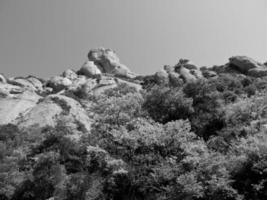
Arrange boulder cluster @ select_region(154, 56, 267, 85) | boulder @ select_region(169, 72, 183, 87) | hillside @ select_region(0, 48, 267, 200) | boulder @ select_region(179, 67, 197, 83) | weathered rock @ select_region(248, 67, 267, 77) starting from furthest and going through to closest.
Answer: boulder @ select_region(179, 67, 197, 83)
boulder cluster @ select_region(154, 56, 267, 85)
weathered rock @ select_region(248, 67, 267, 77)
boulder @ select_region(169, 72, 183, 87)
hillside @ select_region(0, 48, 267, 200)

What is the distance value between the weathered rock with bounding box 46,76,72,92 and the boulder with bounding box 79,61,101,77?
7384 millimetres

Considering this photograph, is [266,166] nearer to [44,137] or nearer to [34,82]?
[44,137]

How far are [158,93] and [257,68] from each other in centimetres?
3305

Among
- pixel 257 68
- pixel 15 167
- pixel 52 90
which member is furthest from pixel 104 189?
pixel 52 90

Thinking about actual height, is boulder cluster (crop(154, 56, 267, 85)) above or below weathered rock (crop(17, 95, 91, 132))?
above

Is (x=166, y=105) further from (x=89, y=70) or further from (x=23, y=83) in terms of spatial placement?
(x=23, y=83)

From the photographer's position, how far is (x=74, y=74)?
78.5 meters

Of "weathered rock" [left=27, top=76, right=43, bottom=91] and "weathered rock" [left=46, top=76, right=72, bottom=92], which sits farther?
"weathered rock" [left=27, top=76, right=43, bottom=91]

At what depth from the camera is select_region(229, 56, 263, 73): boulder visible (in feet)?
186

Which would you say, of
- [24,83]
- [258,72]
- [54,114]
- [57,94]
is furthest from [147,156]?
[24,83]

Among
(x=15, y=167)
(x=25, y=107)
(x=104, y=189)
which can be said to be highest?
(x=25, y=107)

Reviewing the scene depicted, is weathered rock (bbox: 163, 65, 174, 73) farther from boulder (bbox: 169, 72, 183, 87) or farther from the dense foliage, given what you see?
the dense foliage

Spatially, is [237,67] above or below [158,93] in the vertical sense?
above

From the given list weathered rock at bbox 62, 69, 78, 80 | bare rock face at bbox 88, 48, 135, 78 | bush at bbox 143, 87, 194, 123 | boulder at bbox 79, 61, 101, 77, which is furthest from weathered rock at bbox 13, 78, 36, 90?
bush at bbox 143, 87, 194, 123
